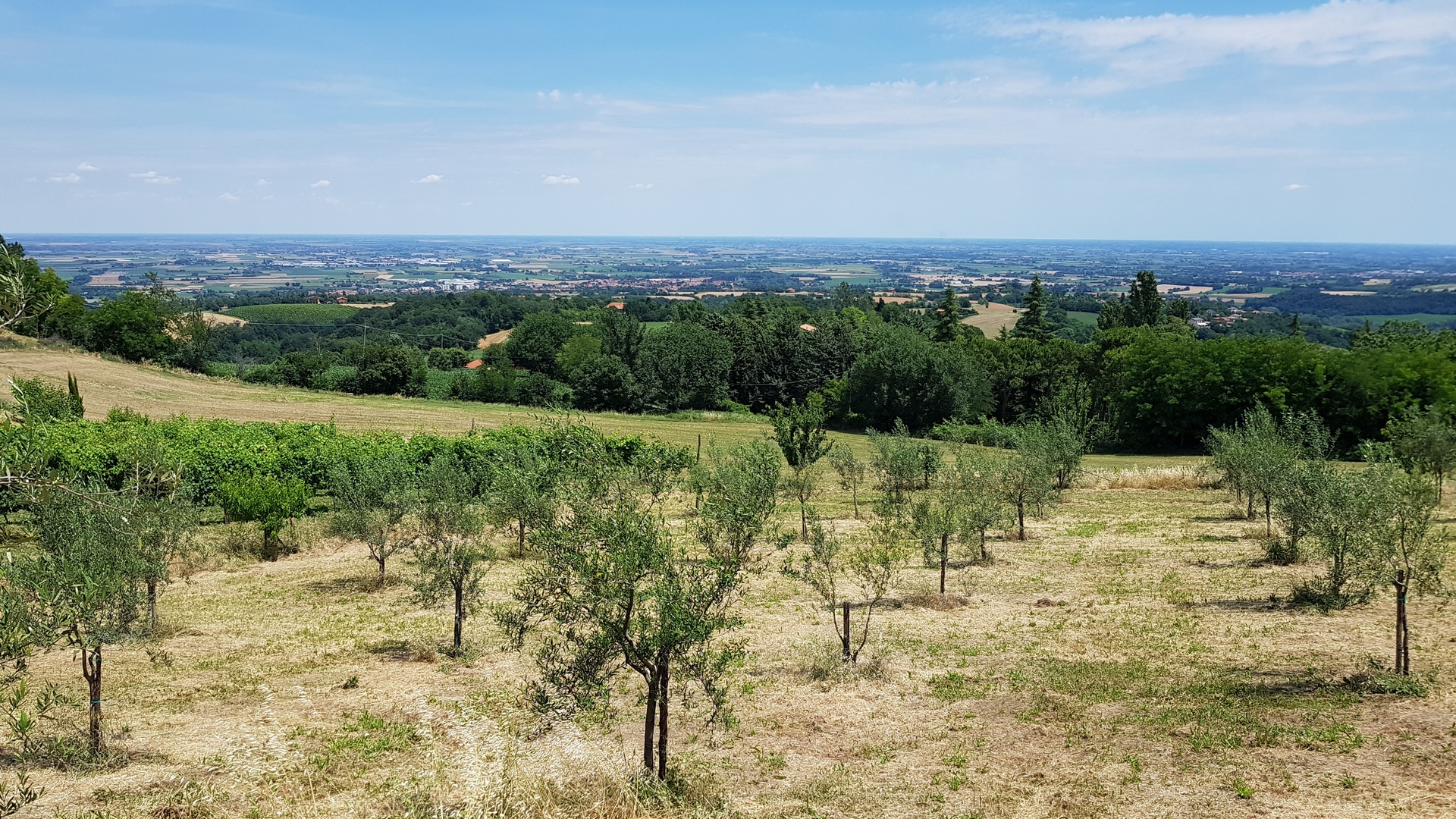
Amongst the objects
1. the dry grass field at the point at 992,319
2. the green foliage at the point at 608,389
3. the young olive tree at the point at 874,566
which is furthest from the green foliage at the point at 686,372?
the dry grass field at the point at 992,319

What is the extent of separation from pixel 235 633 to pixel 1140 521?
31.9 meters

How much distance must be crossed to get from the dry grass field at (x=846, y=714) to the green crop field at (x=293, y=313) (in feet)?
480

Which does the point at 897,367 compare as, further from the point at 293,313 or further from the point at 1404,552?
the point at 293,313

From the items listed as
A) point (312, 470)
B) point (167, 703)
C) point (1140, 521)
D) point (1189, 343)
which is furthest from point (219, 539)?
point (1189, 343)

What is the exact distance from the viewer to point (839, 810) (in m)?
13.4

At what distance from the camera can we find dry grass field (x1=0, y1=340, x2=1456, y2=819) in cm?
1316

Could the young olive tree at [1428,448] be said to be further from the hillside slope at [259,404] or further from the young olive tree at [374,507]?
the hillside slope at [259,404]

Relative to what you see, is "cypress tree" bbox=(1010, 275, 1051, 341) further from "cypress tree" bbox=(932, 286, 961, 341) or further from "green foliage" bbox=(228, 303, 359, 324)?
"green foliage" bbox=(228, 303, 359, 324)

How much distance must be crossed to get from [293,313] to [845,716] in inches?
6877

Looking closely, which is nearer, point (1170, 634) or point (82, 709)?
point (82, 709)

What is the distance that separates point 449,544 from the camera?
2145 cm

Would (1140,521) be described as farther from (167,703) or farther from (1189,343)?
(1189,343)

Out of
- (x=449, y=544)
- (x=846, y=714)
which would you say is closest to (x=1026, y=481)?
(x=846, y=714)

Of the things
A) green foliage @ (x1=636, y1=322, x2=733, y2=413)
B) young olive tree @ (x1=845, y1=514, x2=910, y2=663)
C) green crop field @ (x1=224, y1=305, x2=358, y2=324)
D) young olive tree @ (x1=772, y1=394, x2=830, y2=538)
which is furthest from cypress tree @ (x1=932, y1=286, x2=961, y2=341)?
green crop field @ (x1=224, y1=305, x2=358, y2=324)
